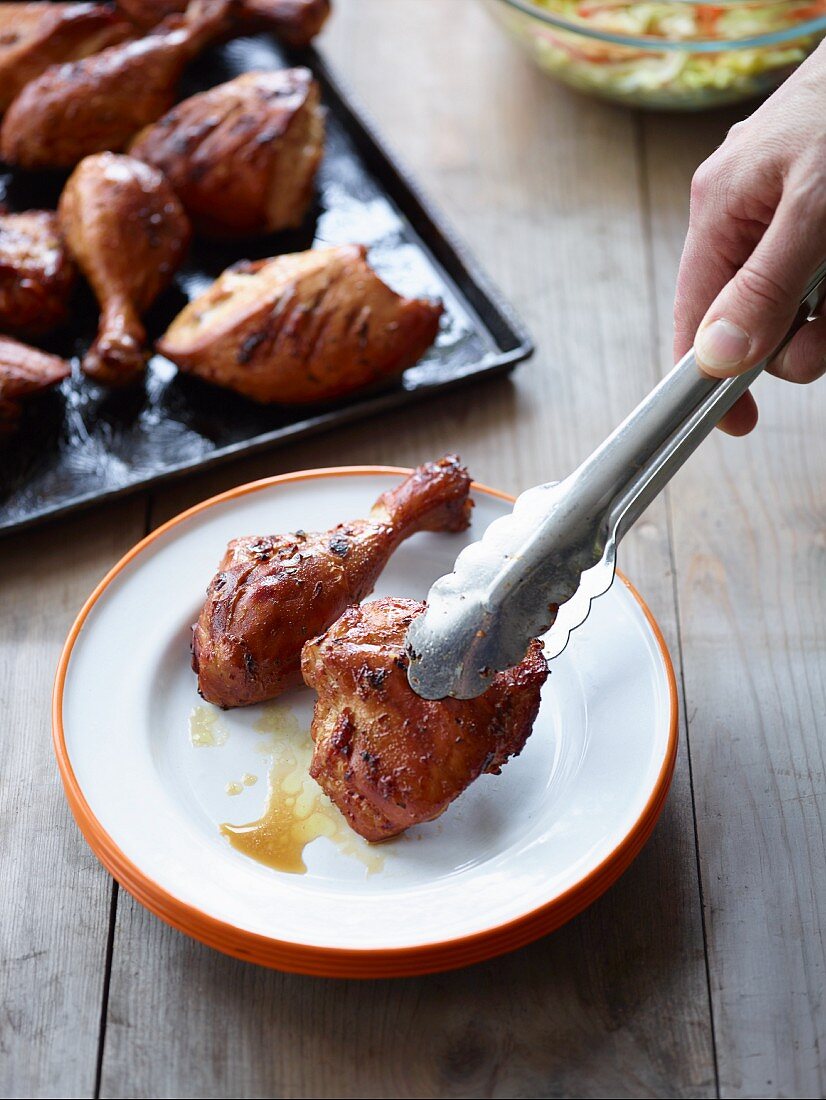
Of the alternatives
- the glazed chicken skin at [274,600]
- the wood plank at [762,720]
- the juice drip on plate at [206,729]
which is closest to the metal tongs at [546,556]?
the glazed chicken skin at [274,600]

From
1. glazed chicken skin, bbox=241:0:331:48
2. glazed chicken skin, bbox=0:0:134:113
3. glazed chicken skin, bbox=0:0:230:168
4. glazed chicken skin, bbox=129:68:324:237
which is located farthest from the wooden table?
glazed chicken skin, bbox=0:0:134:113

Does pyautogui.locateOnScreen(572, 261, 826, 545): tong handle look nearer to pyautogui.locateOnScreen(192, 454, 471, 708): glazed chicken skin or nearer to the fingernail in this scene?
the fingernail

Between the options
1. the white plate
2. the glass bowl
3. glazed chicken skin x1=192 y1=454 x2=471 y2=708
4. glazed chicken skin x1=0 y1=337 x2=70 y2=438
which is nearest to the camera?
the white plate

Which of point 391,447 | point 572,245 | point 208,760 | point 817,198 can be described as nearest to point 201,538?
point 208,760

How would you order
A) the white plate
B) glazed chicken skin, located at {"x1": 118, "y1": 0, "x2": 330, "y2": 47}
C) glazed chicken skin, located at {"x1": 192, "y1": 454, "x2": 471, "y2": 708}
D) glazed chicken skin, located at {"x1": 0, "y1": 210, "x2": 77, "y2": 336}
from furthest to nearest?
glazed chicken skin, located at {"x1": 118, "y1": 0, "x2": 330, "y2": 47}
glazed chicken skin, located at {"x1": 0, "y1": 210, "x2": 77, "y2": 336}
glazed chicken skin, located at {"x1": 192, "y1": 454, "x2": 471, "y2": 708}
the white plate

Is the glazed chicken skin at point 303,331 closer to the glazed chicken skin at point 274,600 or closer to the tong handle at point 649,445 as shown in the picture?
the glazed chicken skin at point 274,600

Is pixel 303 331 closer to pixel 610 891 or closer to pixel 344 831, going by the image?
pixel 344 831

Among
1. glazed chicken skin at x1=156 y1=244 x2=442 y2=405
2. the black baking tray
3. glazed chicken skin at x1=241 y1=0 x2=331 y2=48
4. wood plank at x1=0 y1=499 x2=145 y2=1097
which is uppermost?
glazed chicken skin at x1=241 y1=0 x2=331 y2=48
